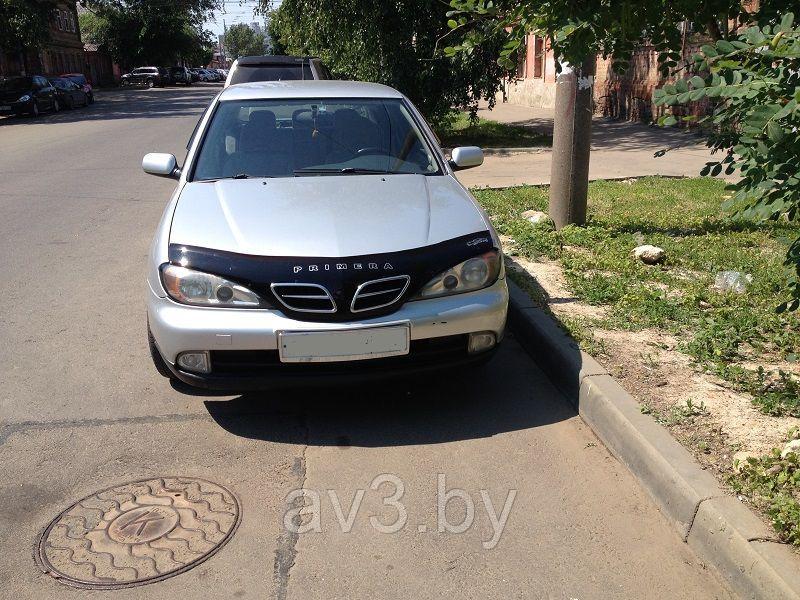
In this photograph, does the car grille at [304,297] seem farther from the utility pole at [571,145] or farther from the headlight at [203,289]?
the utility pole at [571,145]

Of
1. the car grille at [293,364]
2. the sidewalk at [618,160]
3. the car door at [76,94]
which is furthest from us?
the car door at [76,94]

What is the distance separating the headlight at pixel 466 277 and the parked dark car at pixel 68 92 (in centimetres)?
3202

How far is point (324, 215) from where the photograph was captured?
415cm

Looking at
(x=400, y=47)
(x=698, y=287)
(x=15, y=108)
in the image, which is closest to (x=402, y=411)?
(x=698, y=287)

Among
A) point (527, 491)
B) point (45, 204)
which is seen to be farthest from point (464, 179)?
point (527, 491)

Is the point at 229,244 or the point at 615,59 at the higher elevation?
the point at 615,59

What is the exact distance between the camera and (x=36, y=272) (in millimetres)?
6996

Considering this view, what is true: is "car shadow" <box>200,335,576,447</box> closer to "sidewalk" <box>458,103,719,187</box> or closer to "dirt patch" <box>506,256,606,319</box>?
"dirt patch" <box>506,256,606,319</box>

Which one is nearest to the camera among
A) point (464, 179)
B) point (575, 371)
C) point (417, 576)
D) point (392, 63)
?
point (417, 576)

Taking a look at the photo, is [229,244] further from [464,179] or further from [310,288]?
[464,179]

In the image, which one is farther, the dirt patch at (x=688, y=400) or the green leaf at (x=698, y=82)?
the dirt patch at (x=688, y=400)

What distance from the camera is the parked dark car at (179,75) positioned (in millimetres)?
63350

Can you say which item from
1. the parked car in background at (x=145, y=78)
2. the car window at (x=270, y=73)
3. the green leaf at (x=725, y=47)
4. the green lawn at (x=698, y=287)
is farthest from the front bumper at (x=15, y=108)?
the parked car in background at (x=145, y=78)

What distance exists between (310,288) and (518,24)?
7.38 ft
